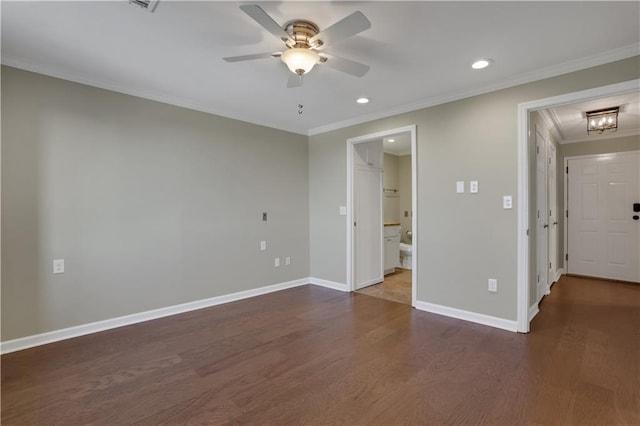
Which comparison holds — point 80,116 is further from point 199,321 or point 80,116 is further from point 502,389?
point 502,389

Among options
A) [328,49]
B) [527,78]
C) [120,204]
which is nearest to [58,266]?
[120,204]

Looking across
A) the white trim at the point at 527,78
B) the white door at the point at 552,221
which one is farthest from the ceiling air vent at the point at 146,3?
the white door at the point at 552,221

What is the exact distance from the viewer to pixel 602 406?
1849mm

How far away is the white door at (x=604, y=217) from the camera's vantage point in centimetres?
480

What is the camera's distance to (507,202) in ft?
9.84

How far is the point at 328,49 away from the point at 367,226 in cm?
280

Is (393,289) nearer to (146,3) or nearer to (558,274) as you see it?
(558,274)

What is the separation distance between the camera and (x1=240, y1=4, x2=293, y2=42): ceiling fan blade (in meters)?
1.61

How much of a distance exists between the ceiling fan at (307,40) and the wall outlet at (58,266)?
2.33 m

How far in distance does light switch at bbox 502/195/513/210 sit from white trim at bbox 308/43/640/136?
107 centimetres

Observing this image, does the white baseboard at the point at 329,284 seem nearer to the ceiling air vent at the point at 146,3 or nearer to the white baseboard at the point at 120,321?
the white baseboard at the point at 120,321

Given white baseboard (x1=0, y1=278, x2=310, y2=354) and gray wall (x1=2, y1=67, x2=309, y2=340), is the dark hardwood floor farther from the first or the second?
gray wall (x1=2, y1=67, x2=309, y2=340)

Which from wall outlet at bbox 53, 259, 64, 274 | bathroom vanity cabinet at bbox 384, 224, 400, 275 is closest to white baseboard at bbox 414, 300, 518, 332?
bathroom vanity cabinet at bbox 384, 224, 400, 275

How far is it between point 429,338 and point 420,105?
2521 millimetres
